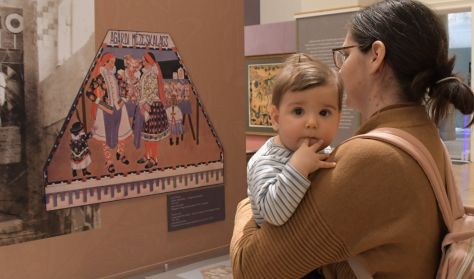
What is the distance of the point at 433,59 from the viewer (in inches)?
55.9

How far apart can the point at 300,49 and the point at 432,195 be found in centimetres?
468

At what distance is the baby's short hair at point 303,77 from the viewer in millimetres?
1515

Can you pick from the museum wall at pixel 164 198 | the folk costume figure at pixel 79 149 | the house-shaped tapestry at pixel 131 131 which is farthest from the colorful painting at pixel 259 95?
the folk costume figure at pixel 79 149

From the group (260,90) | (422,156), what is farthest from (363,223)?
(260,90)

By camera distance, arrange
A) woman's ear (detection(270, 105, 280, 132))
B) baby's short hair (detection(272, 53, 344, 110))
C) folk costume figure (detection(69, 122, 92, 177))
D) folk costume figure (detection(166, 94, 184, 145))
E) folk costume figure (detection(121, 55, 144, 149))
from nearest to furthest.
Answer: baby's short hair (detection(272, 53, 344, 110)) < woman's ear (detection(270, 105, 280, 132)) < folk costume figure (detection(69, 122, 92, 177)) < folk costume figure (detection(121, 55, 144, 149)) < folk costume figure (detection(166, 94, 184, 145))

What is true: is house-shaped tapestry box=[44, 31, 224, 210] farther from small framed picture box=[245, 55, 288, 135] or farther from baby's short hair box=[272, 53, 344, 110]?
small framed picture box=[245, 55, 288, 135]

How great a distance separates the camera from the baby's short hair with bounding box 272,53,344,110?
1.51 m

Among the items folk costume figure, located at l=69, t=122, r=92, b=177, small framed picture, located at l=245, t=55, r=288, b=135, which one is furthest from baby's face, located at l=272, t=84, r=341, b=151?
small framed picture, located at l=245, t=55, r=288, b=135

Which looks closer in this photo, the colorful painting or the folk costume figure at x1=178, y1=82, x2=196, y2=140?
the folk costume figure at x1=178, y1=82, x2=196, y2=140

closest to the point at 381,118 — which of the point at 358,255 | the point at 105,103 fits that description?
the point at 358,255

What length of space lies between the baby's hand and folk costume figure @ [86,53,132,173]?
90.4 inches

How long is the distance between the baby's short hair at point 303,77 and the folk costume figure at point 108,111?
2120 millimetres

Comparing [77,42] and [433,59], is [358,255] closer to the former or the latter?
[433,59]

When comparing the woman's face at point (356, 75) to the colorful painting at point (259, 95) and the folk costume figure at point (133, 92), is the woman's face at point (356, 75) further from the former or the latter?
the colorful painting at point (259, 95)
